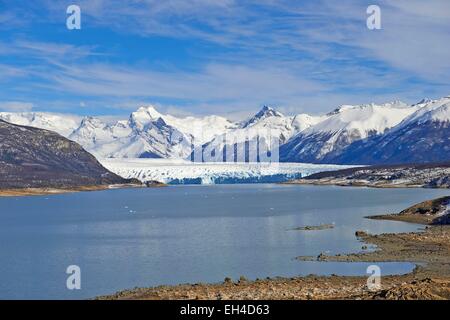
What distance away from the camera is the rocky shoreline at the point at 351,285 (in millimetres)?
32938

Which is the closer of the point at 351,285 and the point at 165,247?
the point at 351,285

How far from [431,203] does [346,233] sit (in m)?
24.8

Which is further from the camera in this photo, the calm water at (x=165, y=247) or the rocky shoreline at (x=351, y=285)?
the calm water at (x=165, y=247)

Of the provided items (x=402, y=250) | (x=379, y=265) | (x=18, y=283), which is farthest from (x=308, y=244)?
(x=18, y=283)

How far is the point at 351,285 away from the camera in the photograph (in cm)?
3956

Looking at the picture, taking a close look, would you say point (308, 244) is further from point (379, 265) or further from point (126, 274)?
point (126, 274)

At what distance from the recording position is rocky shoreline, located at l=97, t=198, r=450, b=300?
3294 cm

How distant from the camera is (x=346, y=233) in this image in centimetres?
7219

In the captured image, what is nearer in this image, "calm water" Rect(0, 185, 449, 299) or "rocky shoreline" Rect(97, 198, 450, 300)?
"rocky shoreline" Rect(97, 198, 450, 300)

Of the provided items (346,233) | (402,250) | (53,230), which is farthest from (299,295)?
(53,230)

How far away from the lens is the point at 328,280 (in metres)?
42.1
